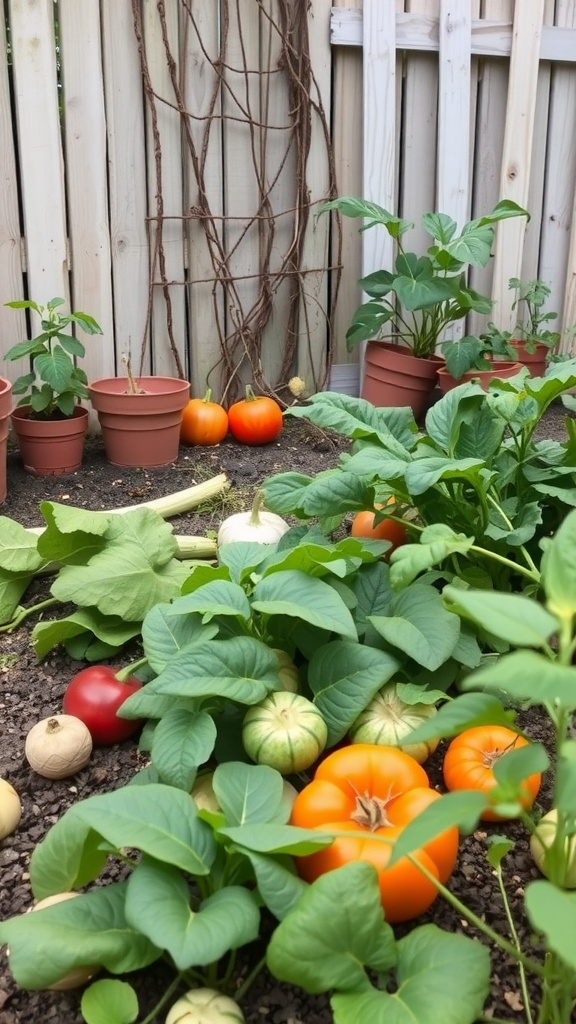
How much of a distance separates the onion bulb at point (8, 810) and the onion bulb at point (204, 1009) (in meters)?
0.47

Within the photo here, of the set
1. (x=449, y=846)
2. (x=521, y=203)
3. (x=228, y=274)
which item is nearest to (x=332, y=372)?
(x=228, y=274)

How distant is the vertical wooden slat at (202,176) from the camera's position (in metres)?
3.41

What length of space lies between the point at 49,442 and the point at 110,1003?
2284 millimetres

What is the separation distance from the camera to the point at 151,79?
11.0 feet

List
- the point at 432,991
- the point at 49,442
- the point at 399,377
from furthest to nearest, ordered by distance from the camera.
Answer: the point at 399,377 → the point at 49,442 → the point at 432,991

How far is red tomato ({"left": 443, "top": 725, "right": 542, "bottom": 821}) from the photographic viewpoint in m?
1.37

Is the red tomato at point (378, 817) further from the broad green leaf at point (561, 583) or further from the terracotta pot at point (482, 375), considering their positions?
the terracotta pot at point (482, 375)

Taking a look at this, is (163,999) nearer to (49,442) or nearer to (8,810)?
(8,810)

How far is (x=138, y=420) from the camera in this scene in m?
3.13

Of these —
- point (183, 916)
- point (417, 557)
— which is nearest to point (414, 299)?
point (417, 557)

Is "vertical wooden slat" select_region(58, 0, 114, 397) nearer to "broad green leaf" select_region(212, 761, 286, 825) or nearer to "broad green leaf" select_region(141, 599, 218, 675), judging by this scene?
"broad green leaf" select_region(141, 599, 218, 675)

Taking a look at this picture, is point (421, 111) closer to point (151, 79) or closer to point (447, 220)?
point (447, 220)

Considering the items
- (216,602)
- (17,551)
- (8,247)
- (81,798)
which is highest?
(8,247)

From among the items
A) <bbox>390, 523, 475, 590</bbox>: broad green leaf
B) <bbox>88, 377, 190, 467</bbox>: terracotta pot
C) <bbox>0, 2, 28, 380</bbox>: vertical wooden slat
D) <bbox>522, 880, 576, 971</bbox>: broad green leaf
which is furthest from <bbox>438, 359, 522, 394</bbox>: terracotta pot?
<bbox>522, 880, 576, 971</bbox>: broad green leaf
